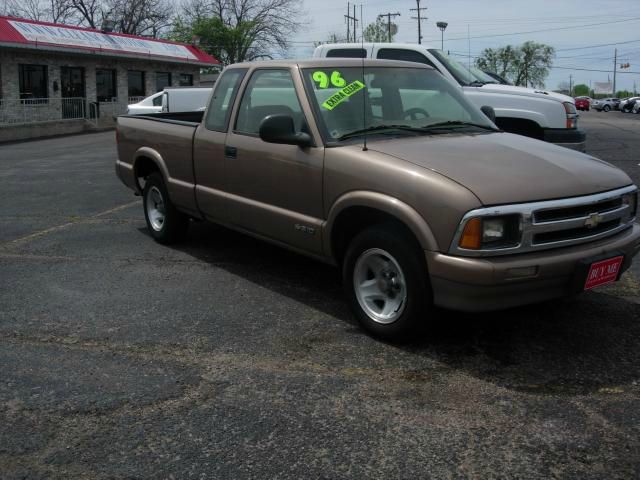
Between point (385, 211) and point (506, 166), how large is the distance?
0.80 m

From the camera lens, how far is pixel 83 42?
3173 cm

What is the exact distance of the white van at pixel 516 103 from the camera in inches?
385

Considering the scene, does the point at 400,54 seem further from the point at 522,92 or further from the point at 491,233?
the point at 491,233

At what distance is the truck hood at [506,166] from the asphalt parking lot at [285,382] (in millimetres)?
1028

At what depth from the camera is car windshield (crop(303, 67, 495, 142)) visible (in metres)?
5.21

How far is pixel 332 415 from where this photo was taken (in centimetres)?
366

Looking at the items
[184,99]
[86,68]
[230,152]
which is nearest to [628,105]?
[86,68]

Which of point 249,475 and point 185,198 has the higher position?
point 185,198

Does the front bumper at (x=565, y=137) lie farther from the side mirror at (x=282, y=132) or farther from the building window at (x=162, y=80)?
the building window at (x=162, y=80)

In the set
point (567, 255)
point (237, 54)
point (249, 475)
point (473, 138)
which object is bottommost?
point (249, 475)

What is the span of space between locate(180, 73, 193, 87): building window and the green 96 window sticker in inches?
1508

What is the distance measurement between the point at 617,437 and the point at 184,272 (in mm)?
4072

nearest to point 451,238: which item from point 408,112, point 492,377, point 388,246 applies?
point 388,246

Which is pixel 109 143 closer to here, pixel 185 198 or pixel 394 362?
pixel 185 198
